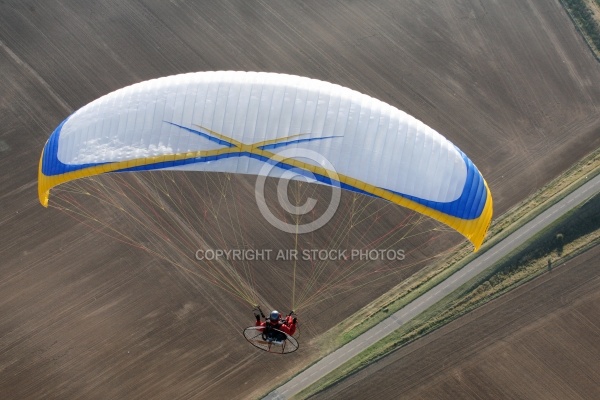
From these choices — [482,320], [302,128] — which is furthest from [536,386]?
[302,128]

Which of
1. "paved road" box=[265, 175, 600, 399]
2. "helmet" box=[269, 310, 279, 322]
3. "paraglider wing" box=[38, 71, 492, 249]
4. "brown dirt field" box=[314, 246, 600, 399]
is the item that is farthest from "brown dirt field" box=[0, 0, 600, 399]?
"paraglider wing" box=[38, 71, 492, 249]

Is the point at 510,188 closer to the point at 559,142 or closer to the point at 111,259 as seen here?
the point at 559,142

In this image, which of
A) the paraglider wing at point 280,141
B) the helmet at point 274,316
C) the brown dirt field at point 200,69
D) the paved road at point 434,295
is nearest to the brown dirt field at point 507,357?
the paved road at point 434,295

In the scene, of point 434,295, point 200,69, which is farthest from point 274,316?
point 200,69

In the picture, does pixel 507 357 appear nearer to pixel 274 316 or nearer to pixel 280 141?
pixel 274 316

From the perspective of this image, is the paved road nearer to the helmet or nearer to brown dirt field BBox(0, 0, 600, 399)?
brown dirt field BBox(0, 0, 600, 399)
